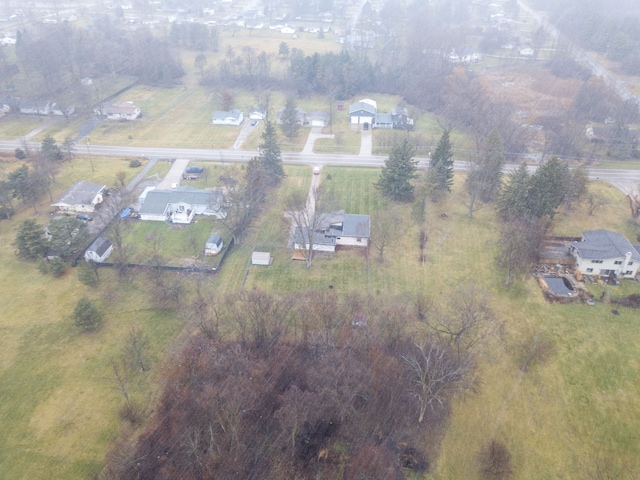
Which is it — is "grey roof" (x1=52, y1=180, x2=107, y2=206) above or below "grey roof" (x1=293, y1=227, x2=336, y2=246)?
above

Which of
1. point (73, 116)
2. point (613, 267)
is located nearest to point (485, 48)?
point (613, 267)

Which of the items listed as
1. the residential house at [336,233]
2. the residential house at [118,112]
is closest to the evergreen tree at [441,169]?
the residential house at [336,233]

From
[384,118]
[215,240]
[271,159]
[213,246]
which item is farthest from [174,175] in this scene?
[384,118]

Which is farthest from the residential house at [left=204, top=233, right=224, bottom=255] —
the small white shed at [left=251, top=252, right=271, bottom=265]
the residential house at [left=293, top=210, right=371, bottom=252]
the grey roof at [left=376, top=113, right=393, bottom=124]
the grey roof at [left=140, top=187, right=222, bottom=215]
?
the grey roof at [left=376, top=113, right=393, bottom=124]

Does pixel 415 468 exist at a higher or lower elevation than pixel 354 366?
lower

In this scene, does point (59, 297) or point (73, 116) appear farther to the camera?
point (73, 116)

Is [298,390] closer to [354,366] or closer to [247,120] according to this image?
[354,366]

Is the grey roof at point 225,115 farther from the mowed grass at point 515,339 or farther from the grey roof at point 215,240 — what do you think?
the grey roof at point 215,240

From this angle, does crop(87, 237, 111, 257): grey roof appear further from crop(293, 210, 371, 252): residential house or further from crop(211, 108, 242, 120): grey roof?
crop(211, 108, 242, 120): grey roof
